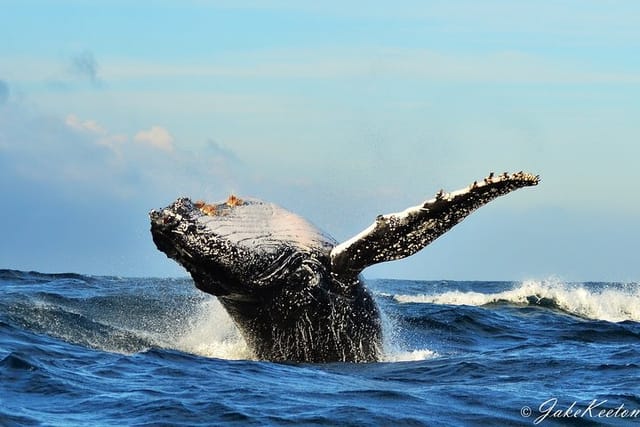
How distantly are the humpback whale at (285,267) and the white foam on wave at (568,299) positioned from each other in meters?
15.2

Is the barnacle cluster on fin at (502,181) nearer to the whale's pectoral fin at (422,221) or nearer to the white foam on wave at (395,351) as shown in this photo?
the whale's pectoral fin at (422,221)

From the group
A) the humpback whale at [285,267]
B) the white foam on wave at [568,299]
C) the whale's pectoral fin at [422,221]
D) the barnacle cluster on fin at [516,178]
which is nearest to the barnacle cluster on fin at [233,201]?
the humpback whale at [285,267]

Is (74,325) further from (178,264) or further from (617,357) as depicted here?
(617,357)

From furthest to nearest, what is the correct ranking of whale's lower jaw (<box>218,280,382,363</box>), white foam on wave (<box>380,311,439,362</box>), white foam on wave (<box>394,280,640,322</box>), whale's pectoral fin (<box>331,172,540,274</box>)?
white foam on wave (<box>394,280,640,322</box>)
white foam on wave (<box>380,311,439,362</box>)
whale's lower jaw (<box>218,280,382,363</box>)
whale's pectoral fin (<box>331,172,540,274</box>)

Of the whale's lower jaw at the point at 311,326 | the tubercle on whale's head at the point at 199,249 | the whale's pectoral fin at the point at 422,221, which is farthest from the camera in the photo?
the whale's lower jaw at the point at 311,326

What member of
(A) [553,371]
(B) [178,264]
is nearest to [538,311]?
(A) [553,371]

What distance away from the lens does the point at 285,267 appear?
437 inches

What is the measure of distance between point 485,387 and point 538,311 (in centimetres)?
1478

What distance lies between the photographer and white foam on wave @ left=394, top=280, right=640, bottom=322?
90.3ft

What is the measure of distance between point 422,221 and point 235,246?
1.93 metres

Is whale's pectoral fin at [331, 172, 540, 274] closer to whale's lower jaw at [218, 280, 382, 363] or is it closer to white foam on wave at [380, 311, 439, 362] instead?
whale's lower jaw at [218, 280, 382, 363]
